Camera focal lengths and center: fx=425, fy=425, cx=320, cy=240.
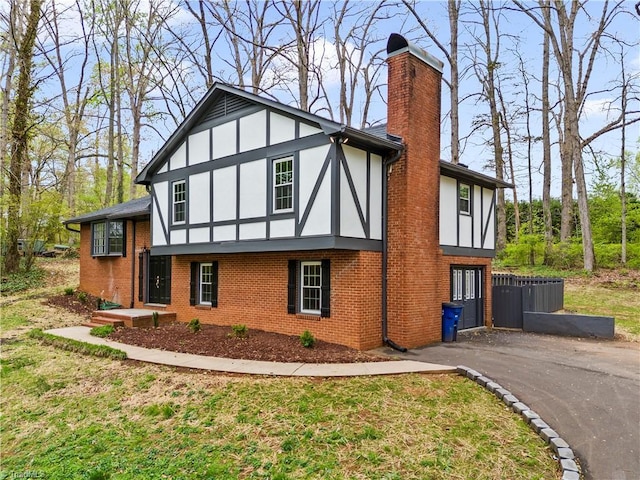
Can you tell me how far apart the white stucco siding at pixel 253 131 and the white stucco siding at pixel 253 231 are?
2017 millimetres

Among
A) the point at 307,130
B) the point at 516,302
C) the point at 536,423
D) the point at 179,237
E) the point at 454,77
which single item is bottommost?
the point at 536,423

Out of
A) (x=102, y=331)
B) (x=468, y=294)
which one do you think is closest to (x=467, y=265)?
(x=468, y=294)

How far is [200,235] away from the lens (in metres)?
12.3

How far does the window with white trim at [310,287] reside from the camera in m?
10.6

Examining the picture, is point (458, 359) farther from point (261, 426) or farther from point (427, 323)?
point (261, 426)

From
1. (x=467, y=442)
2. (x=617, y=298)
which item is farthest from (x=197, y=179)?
(x=617, y=298)

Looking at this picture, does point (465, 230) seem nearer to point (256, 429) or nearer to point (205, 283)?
point (205, 283)

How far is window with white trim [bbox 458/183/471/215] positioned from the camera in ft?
41.4

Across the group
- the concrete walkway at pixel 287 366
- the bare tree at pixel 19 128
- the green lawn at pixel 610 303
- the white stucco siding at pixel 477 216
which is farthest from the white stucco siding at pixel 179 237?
the green lawn at pixel 610 303

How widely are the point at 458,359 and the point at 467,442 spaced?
3.74 metres

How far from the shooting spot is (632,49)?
74.3ft

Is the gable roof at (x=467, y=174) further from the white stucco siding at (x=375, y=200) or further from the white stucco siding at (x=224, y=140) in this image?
the white stucco siding at (x=224, y=140)

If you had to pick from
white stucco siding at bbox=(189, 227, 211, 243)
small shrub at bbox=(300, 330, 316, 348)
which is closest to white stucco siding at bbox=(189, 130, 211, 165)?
white stucco siding at bbox=(189, 227, 211, 243)

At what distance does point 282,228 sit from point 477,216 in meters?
6.65
